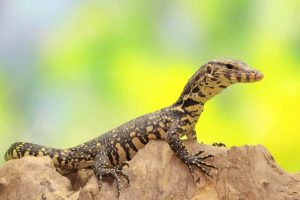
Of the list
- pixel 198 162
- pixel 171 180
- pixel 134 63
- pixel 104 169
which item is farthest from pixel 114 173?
pixel 134 63

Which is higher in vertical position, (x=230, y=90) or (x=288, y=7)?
(x=288, y=7)

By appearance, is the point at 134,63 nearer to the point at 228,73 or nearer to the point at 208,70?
the point at 208,70

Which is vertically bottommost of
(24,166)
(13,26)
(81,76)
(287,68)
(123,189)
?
(123,189)

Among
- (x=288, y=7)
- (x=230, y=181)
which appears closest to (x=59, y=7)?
(x=288, y=7)

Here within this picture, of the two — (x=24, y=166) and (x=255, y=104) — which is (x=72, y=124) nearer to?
(x=24, y=166)

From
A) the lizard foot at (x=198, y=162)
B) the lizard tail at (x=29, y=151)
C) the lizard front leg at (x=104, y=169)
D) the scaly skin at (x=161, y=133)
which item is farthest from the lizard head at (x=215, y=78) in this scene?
the lizard tail at (x=29, y=151)

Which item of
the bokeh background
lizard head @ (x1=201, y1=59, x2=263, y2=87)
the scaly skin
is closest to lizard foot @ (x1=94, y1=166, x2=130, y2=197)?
the scaly skin

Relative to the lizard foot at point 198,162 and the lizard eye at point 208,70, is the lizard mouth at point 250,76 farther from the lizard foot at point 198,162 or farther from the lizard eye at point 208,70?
the lizard foot at point 198,162
